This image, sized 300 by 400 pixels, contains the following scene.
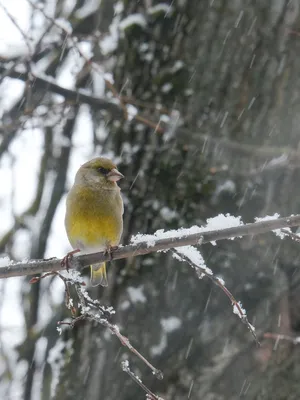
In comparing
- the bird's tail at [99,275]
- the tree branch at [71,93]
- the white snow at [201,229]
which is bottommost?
the bird's tail at [99,275]

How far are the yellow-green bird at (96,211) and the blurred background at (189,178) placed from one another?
247 millimetres

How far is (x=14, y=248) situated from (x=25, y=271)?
9.21 feet

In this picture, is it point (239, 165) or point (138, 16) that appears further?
point (138, 16)

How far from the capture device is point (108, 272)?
3484mm

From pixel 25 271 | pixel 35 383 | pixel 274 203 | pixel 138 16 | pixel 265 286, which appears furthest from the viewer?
pixel 35 383

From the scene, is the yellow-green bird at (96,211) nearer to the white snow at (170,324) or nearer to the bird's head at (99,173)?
the bird's head at (99,173)

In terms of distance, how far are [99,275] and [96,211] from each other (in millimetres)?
435

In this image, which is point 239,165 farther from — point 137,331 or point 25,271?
point 25,271

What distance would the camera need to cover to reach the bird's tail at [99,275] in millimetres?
3347

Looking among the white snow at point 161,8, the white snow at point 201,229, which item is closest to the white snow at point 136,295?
the white snow at point 201,229

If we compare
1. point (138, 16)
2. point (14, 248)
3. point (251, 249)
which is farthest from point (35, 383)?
point (138, 16)

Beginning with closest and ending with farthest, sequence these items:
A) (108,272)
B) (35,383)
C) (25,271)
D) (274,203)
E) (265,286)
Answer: (25,271) → (265,286) → (274,203) → (108,272) → (35,383)

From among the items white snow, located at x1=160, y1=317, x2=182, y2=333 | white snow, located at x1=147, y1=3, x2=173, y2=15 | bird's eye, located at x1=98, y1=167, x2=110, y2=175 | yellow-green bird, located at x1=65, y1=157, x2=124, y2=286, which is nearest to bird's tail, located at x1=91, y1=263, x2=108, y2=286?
yellow-green bird, located at x1=65, y1=157, x2=124, y2=286

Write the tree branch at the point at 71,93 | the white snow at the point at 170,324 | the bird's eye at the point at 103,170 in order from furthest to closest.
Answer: the tree branch at the point at 71,93 < the bird's eye at the point at 103,170 < the white snow at the point at 170,324
